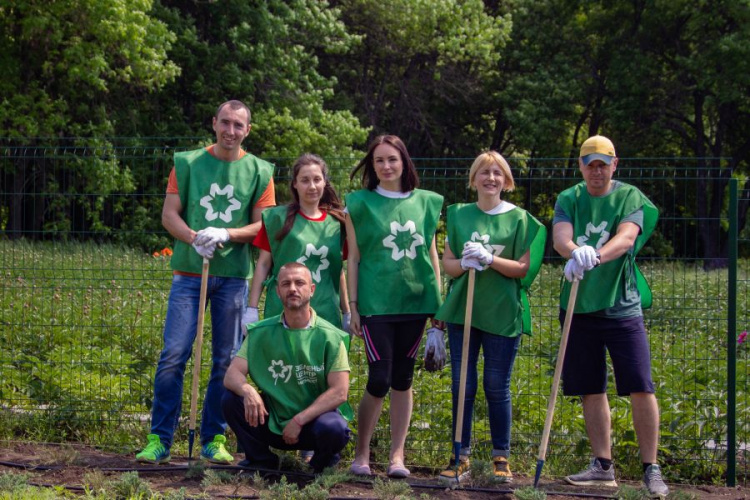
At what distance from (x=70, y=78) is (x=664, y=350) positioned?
1465 cm

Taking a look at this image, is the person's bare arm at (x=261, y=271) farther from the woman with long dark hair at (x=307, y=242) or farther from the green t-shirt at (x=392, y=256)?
the green t-shirt at (x=392, y=256)

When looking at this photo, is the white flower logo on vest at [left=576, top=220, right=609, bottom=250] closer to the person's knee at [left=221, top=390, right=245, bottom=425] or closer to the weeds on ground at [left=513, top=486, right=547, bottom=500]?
the weeds on ground at [left=513, top=486, right=547, bottom=500]

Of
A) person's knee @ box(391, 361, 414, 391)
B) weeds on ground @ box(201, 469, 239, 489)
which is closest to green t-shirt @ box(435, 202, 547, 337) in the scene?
person's knee @ box(391, 361, 414, 391)

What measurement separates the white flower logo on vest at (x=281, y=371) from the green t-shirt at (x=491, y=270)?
0.87m

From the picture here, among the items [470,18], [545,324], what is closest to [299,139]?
[470,18]

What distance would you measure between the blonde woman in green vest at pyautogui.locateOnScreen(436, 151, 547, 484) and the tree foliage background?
14659mm

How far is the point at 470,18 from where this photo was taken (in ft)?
94.3

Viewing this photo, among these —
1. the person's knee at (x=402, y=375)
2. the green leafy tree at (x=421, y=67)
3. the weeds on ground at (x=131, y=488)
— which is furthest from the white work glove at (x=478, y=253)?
the green leafy tree at (x=421, y=67)

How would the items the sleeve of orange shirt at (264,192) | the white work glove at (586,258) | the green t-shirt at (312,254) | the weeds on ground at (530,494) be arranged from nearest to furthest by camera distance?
the weeds on ground at (530,494) → the white work glove at (586,258) → the green t-shirt at (312,254) → the sleeve of orange shirt at (264,192)

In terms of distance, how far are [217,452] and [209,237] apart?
1.29 m

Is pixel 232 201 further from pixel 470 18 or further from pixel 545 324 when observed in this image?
pixel 470 18

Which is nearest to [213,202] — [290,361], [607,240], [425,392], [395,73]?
[290,361]

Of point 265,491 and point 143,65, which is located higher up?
point 143,65

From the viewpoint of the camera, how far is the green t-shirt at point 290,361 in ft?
17.6
